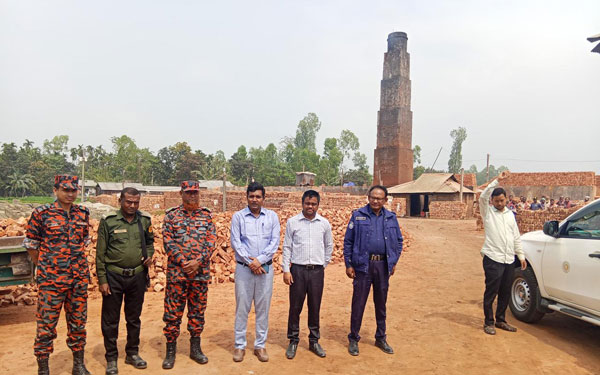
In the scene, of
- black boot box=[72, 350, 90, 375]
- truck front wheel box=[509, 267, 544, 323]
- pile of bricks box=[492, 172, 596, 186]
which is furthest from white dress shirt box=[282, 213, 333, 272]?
pile of bricks box=[492, 172, 596, 186]

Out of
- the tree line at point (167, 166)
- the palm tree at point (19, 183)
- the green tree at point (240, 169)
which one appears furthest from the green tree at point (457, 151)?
the palm tree at point (19, 183)

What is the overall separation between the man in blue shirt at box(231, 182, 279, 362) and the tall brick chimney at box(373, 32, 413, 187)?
29.8 metres

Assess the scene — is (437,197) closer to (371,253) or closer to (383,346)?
(383,346)

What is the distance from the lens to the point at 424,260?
32.0ft

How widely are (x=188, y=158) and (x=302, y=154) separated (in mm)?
16076

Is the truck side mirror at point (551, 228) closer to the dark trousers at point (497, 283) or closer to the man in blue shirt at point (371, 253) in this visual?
the dark trousers at point (497, 283)

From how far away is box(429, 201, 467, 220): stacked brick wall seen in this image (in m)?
23.3

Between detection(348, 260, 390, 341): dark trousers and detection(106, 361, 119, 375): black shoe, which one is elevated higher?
detection(348, 260, 390, 341): dark trousers

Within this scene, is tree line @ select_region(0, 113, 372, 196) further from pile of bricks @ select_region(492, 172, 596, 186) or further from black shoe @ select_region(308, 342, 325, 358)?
black shoe @ select_region(308, 342, 325, 358)

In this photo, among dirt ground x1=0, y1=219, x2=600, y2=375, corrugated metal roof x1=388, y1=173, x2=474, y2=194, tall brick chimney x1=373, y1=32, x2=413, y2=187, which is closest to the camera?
dirt ground x1=0, y1=219, x2=600, y2=375

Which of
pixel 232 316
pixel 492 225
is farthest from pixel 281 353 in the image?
pixel 492 225

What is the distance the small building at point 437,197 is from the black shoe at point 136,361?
22.8 metres

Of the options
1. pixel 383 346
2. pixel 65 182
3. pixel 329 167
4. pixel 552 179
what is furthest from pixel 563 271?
pixel 329 167

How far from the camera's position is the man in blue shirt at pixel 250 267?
3609mm
